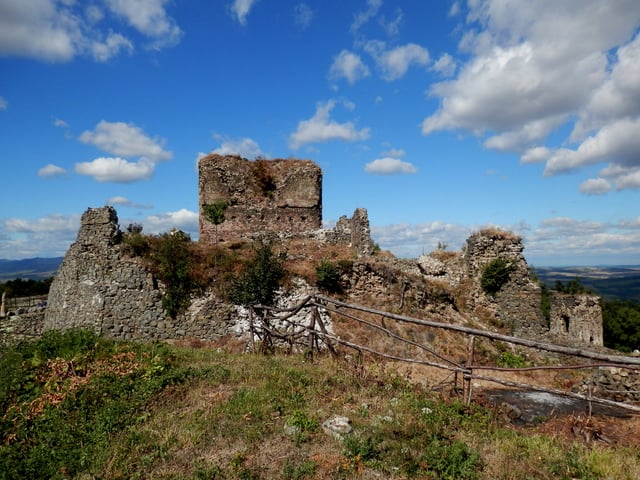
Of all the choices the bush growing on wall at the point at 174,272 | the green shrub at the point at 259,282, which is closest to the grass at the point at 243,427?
the bush growing on wall at the point at 174,272

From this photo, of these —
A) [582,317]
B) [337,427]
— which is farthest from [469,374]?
[582,317]

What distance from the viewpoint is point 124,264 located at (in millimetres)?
15695

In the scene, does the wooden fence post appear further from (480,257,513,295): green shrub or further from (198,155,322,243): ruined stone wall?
(198,155,322,243): ruined stone wall

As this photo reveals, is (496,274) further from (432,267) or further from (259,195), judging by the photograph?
(259,195)

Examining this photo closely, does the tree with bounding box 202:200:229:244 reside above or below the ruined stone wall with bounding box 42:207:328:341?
above

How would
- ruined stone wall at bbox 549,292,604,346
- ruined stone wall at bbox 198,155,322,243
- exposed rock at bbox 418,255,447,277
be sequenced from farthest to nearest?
ruined stone wall at bbox 198,155,322,243 → ruined stone wall at bbox 549,292,604,346 → exposed rock at bbox 418,255,447,277

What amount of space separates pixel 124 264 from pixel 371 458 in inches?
538

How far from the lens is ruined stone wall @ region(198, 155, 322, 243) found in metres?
26.5

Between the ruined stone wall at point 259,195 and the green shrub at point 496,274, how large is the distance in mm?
12520

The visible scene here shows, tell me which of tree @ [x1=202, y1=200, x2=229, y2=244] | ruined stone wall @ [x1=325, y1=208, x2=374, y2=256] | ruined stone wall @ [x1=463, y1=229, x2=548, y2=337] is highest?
tree @ [x1=202, y1=200, x2=229, y2=244]

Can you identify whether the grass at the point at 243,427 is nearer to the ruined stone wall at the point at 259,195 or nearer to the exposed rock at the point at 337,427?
the exposed rock at the point at 337,427

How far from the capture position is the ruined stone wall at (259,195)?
26500mm

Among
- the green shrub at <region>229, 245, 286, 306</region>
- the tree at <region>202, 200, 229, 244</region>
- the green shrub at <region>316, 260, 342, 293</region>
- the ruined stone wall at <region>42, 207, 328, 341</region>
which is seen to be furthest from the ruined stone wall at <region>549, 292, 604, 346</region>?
the tree at <region>202, 200, 229, 244</region>

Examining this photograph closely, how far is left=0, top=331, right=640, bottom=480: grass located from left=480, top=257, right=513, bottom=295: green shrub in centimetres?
1272
